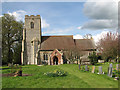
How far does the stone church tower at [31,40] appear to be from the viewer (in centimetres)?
3828

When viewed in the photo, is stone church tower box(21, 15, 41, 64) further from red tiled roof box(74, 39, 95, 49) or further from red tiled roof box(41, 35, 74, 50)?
red tiled roof box(74, 39, 95, 49)

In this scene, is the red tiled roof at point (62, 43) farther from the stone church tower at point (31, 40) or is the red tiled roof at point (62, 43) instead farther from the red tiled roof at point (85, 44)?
the stone church tower at point (31, 40)

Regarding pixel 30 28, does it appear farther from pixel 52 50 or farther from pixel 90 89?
pixel 90 89

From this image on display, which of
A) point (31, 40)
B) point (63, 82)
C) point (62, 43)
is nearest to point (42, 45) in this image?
point (31, 40)

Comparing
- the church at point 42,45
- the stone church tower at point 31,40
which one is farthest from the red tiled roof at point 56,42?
the stone church tower at point 31,40

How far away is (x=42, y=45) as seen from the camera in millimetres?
38250

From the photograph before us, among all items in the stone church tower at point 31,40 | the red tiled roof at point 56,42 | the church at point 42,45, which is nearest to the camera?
the church at point 42,45

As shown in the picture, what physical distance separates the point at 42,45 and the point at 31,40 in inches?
154

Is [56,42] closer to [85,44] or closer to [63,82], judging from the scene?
[85,44]

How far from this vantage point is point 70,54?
105ft

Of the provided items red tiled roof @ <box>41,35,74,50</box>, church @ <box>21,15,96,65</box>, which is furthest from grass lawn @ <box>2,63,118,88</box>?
red tiled roof @ <box>41,35,74,50</box>

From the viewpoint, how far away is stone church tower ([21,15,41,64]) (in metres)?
38.3

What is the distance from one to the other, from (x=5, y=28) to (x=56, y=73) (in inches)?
1237

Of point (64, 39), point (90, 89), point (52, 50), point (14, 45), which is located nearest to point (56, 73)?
point (90, 89)
